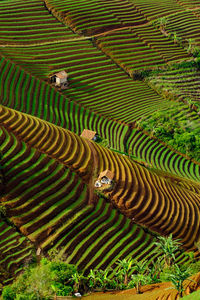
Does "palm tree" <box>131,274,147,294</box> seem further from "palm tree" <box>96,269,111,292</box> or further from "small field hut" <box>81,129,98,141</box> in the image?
"small field hut" <box>81,129,98,141</box>

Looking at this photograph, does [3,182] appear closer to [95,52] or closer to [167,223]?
[167,223]

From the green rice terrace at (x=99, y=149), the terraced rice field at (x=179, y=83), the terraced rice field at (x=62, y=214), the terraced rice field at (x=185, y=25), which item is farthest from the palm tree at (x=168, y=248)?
the terraced rice field at (x=185, y=25)

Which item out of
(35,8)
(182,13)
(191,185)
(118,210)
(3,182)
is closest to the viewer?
(3,182)

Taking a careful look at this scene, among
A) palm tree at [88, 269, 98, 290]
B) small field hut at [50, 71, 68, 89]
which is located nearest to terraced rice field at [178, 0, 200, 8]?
small field hut at [50, 71, 68, 89]

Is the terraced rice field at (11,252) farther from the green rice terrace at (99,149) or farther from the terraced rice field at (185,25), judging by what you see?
the terraced rice field at (185,25)

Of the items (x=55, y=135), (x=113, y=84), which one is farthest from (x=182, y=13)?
(x=55, y=135)

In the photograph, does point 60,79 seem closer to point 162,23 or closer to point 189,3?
point 162,23
